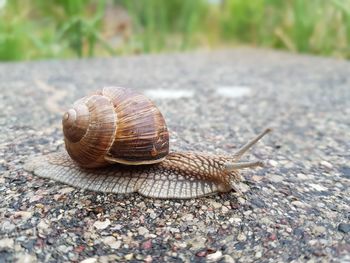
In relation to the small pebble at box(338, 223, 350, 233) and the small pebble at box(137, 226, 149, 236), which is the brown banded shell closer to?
the small pebble at box(137, 226, 149, 236)

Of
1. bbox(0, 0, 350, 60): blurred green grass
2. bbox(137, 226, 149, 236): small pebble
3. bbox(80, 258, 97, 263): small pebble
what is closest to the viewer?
bbox(80, 258, 97, 263): small pebble

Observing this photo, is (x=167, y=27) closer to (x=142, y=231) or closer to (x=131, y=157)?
(x=131, y=157)

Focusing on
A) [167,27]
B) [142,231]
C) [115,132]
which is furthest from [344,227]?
[167,27]

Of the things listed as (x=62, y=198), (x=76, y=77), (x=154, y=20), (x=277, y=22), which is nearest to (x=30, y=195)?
(x=62, y=198)

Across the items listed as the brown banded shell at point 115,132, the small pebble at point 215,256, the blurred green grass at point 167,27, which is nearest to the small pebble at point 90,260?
the small pebble at point 215,256

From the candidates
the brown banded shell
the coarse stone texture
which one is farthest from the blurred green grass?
the brown banded shell

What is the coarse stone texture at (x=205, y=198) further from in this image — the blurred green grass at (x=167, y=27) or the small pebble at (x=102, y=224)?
the blurred green grass at (x=167, y=27)
